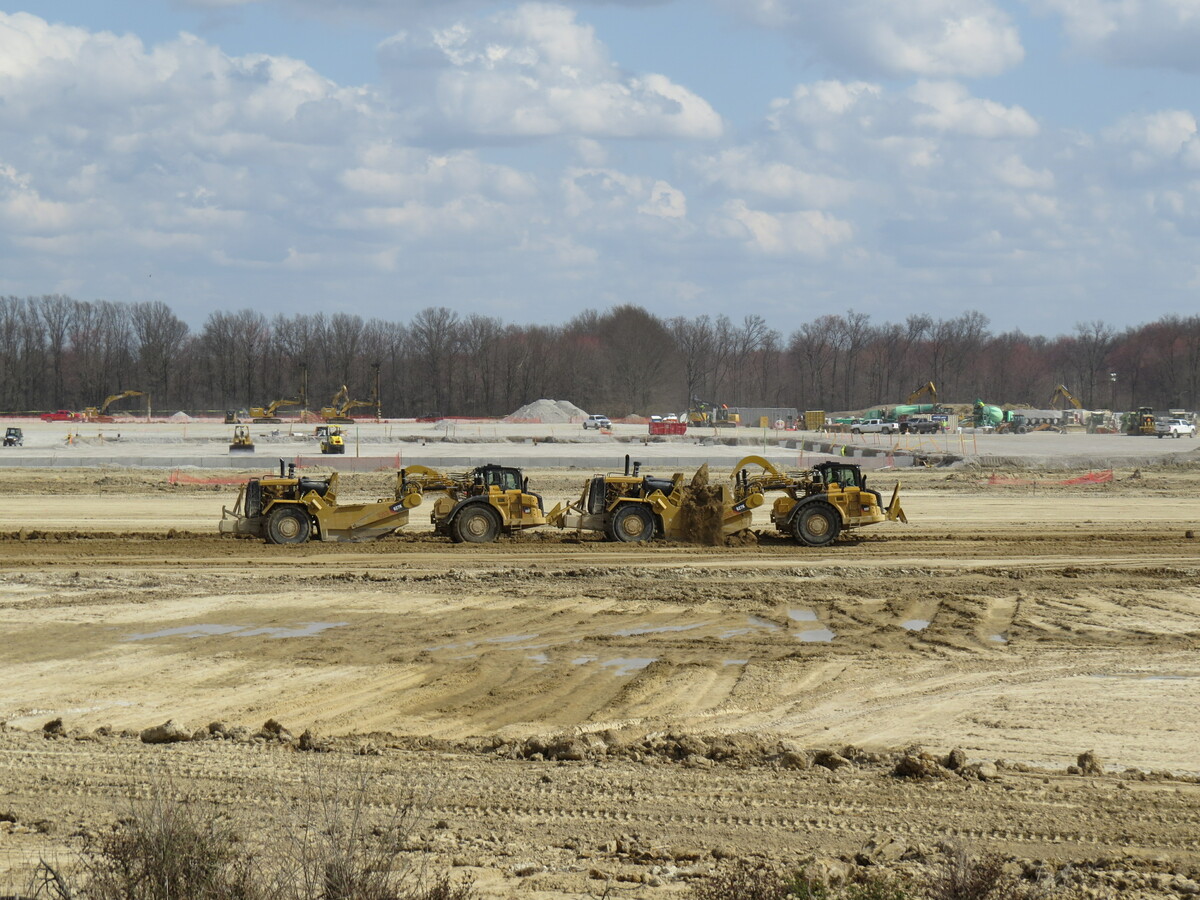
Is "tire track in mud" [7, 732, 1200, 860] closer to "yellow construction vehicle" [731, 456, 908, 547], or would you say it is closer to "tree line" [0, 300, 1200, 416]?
"yellow construction vehicle" [731, 456, 908, 547]

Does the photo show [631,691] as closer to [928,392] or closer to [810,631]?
[810,631]

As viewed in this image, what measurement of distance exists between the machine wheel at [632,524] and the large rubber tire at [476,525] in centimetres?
209

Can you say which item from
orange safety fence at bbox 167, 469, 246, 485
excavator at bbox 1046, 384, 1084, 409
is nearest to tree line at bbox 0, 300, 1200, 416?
excavator at bbox 1046, 384, 1084, 409

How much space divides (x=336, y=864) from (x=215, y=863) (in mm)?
596

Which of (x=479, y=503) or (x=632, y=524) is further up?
(x=479, y=503)

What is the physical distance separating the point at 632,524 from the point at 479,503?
2.76 m

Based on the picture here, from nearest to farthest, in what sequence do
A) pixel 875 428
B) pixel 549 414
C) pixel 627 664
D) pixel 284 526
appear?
pixel 627 664, pixel 284 526, pixel 875 428, pixel 549 414

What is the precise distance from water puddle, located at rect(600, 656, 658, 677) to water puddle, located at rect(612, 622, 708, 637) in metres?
1.26

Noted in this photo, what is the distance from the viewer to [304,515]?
829 inches

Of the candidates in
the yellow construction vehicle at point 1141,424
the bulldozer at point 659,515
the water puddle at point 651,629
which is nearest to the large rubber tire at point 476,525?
the bulldozer at point 659,515

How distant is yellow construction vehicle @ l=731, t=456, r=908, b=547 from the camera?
69.8 feet

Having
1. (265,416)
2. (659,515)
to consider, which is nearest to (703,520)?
(659,515)

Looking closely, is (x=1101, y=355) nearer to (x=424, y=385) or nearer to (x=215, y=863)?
(x=424, y=385)

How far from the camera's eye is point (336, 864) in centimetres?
521
